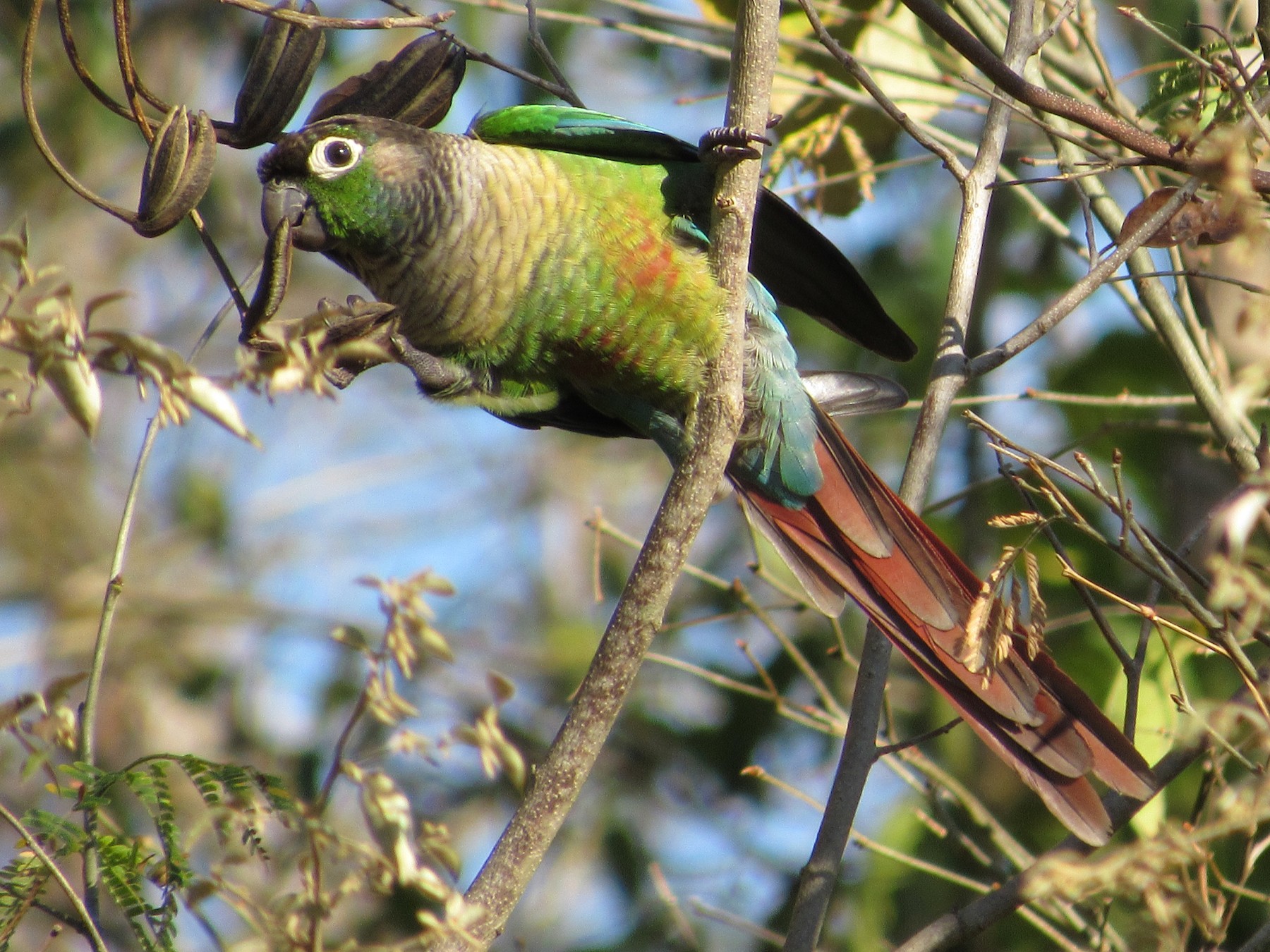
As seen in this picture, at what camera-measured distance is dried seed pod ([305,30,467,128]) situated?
7.30 ft

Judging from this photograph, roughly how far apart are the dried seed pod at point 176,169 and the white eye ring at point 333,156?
2.79 ft

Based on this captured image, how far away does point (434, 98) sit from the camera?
7.51 ft

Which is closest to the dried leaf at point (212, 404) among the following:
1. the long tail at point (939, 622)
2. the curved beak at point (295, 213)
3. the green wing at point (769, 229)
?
the curved beak at point (295, 213)

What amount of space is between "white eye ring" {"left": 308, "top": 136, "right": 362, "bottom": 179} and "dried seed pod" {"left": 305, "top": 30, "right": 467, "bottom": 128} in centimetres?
7

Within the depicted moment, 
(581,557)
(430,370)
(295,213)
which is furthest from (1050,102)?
(581,557)

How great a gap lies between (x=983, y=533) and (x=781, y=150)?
1.40 meters

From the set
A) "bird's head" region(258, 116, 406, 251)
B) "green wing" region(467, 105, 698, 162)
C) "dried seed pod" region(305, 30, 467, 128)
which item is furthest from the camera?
"green wing" region(467, 105, 698, 162)

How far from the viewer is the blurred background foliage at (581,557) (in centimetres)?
271

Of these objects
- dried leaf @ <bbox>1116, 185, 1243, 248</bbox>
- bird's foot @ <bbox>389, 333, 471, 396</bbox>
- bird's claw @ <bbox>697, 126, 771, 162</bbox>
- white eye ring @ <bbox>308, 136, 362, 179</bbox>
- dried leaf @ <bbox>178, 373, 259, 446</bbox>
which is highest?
dried leaf @ <bbox>1116, 185, 1243, 248</bbox>

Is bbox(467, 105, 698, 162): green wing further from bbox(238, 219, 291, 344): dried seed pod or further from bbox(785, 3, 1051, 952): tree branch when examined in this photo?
bbox(238, 219, 291, 344): dried seed pod

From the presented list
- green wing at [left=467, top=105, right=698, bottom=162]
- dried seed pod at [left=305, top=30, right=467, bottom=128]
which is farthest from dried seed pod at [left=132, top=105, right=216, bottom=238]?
green wing at [left=467, top=105, right=698, bottom=162]

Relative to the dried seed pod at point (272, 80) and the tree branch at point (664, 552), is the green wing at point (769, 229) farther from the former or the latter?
the dried seed pod at point (272, 80)

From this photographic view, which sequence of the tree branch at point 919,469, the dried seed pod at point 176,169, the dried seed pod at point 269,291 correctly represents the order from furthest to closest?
the tree branch at point 919,469 → the dried seed pod at point 269,291 → the dried seed pod at point 176,169

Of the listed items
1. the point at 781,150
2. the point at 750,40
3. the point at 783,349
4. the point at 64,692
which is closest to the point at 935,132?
the point at 781,150
